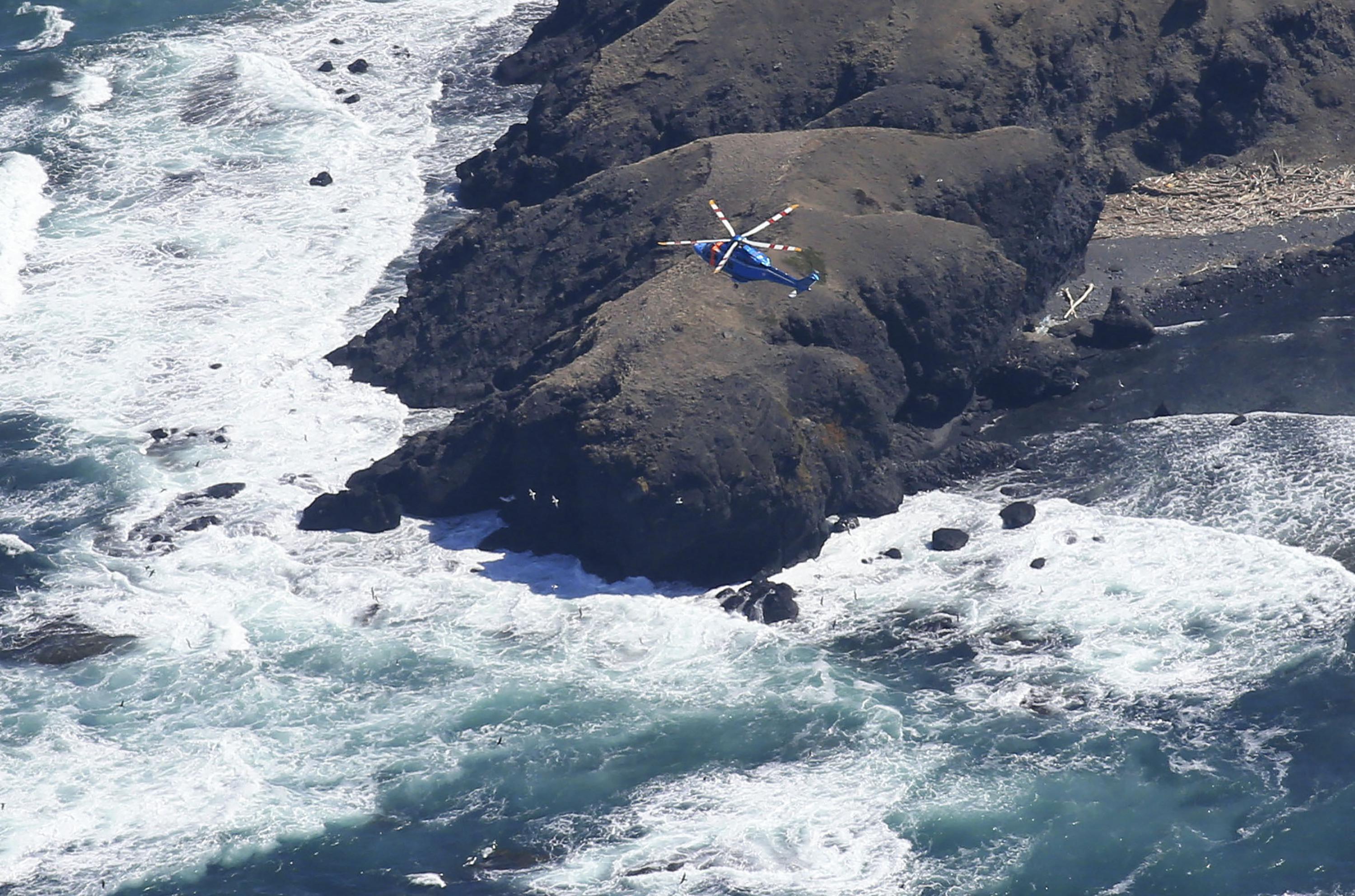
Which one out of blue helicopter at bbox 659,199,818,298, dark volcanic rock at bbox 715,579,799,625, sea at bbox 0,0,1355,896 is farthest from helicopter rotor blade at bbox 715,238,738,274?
dark volcanic rock at bbox 715,579,799,625

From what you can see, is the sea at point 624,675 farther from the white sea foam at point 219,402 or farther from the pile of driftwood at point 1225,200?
the pile of driftwood at point 1225,200

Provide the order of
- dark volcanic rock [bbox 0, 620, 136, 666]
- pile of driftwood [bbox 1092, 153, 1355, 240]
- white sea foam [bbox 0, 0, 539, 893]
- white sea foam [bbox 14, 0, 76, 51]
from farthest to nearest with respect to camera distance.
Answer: white sea foam [bbox 14, 0, 76, 51]
pile of driftwood [bbox 1092, 153, 1355, 240]
dark volcanic rock [bbox 0, 620, 136, 666]
white sea foam [bbox 0, 0, 539, 893]

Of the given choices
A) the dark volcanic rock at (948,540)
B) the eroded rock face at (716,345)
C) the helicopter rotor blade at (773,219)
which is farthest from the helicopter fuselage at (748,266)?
the dark volcanic rock at (948,540)

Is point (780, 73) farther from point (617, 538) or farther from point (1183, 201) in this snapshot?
point (617, 538)

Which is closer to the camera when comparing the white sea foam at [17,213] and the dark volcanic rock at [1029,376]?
the dark volcanic rock at [1029,376]

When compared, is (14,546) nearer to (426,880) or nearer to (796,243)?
(426,880)

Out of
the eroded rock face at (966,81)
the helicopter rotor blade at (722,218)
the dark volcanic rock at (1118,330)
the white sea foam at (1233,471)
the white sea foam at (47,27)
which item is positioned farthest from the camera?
the white sea foam at (47,27)

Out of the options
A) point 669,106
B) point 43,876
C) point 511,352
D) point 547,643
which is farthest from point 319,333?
point 43,876

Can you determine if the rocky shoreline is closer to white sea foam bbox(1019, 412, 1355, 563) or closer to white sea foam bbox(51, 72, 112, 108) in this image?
white sea foam bbox(1019, 412, 1355, 563)
